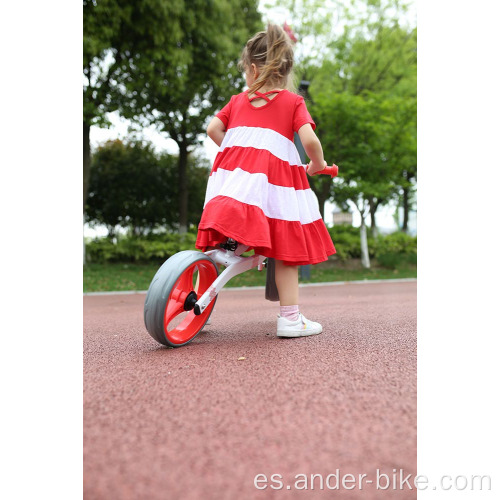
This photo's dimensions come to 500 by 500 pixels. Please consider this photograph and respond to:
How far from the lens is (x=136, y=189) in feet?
66.0

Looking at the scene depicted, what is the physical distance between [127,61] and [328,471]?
12.5m

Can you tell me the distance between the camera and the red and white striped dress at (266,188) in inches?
A: 107

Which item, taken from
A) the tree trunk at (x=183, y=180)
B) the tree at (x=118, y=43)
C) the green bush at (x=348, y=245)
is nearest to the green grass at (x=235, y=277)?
the green bush at (x=348, y=245)

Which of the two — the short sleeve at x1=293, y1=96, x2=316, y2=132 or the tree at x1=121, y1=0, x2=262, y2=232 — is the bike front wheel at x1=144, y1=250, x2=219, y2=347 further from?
the tree at x1=121, y1=0, x2=262, y2=232

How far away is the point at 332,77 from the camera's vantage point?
62.3 ft

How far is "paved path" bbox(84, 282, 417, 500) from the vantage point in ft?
4.00

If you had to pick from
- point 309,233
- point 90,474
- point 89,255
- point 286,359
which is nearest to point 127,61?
point 89,255

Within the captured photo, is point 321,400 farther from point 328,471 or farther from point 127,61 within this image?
point 127,61

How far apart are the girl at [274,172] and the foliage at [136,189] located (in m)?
17.7

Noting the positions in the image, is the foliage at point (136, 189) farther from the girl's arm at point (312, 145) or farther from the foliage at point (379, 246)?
the girl's arm at point (312, 145)

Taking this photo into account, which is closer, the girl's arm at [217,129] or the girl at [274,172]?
the girl at [274,172]

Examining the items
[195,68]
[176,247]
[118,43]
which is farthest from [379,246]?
[118,43]

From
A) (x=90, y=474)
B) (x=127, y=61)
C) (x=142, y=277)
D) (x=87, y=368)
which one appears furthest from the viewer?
(x=127, y=61)

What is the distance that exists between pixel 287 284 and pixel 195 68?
1111 cm
